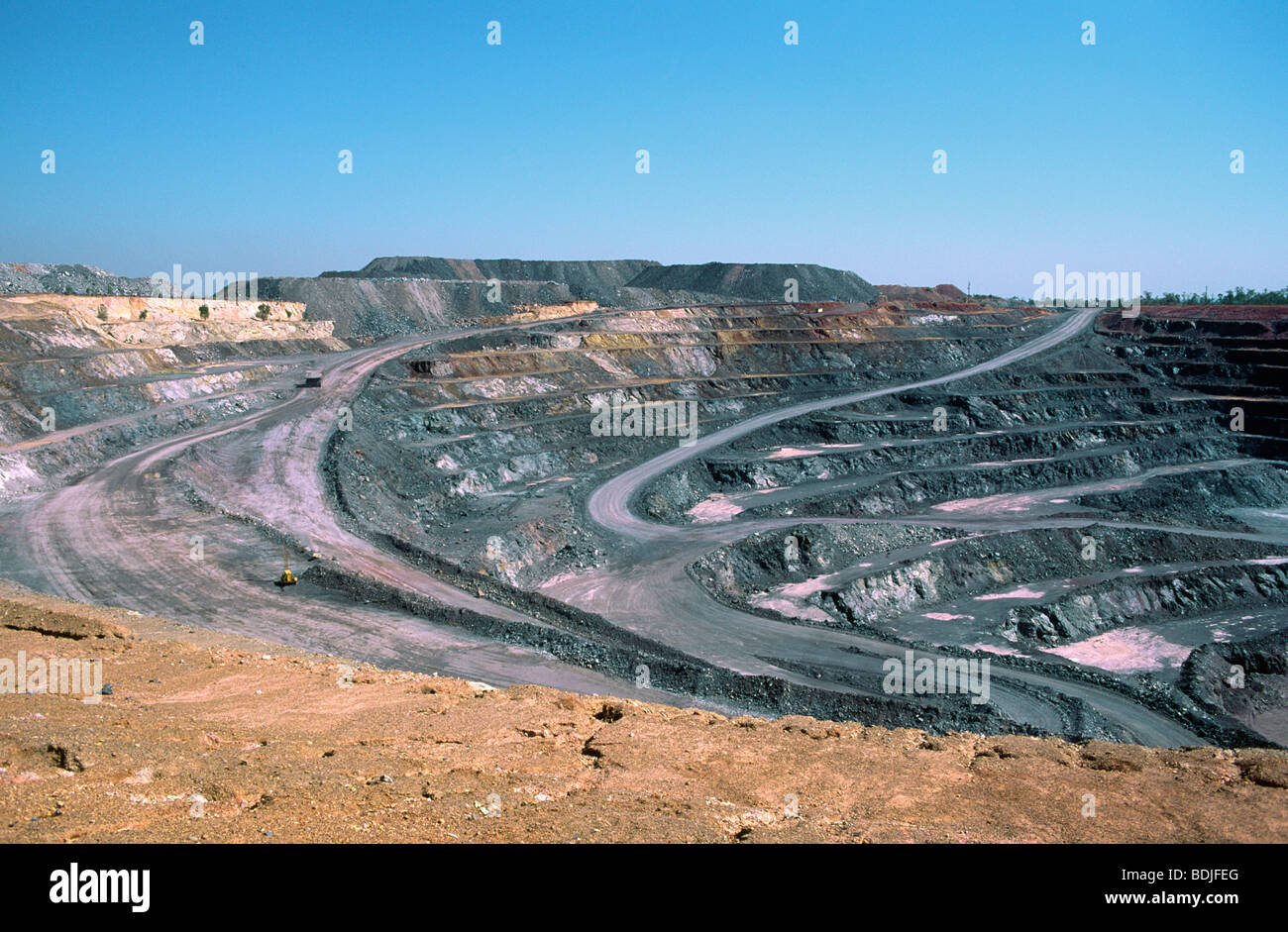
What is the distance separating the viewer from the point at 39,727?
1062 cm

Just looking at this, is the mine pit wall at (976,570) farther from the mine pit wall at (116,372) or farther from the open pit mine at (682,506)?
the mine pit wall at (116,372)

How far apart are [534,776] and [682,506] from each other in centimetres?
3187

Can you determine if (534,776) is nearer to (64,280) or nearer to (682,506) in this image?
(682,506)

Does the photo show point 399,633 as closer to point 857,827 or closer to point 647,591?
point 647,591

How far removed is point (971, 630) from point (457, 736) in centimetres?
2363

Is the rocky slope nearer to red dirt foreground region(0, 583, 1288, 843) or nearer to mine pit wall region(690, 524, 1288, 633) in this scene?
mine pit wall region(690, 524, 1288, 633)

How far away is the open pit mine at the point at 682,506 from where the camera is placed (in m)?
23.1

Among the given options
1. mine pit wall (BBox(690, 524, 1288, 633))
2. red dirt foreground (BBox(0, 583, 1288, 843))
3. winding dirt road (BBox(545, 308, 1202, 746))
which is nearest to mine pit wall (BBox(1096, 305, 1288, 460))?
mine pit wall (BBox(690, 524, 1288, 633))

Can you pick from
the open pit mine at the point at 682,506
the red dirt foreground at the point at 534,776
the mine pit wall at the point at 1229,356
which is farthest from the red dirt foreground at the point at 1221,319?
the red dirt foreground at the point at 534,776

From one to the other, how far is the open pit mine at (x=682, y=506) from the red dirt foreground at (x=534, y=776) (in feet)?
19.4

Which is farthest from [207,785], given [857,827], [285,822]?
[857,827]

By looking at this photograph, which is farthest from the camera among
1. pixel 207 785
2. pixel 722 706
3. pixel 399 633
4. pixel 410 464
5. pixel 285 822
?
pixel 410 464

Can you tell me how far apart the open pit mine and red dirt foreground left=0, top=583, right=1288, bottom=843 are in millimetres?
5926

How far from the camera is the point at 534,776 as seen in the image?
10609 mm
